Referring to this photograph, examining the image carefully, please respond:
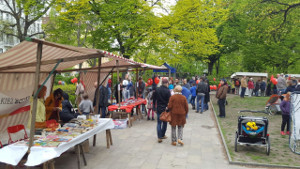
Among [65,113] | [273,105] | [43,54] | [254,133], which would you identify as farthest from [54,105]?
[273,105]

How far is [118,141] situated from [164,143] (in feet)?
4.93

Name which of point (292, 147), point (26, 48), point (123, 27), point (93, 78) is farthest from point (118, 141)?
point (123, 27)

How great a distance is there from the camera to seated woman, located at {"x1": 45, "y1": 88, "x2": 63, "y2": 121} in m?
6.93

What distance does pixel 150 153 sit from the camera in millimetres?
6656

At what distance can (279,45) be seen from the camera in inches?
1043

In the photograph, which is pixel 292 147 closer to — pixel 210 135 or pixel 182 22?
pixel 210 135

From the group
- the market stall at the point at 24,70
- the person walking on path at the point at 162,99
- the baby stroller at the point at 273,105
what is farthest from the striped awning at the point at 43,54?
the baby stroller at the point at 273,105

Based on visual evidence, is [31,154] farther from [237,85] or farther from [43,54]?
[237,85]

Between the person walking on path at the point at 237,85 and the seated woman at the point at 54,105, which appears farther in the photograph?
the person walking on path at the point at 237,85

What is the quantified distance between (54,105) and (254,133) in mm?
5718

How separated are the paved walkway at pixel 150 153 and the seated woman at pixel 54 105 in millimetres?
1199

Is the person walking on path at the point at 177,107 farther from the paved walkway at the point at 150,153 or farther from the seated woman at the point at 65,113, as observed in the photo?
the seated woman at the point at 65,113

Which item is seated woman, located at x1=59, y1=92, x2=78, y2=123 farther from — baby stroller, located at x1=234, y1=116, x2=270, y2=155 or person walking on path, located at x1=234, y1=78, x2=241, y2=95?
person walking on path, located at x1=234, y1=78, x2=241, y2=95

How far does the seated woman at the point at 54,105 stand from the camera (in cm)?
693
